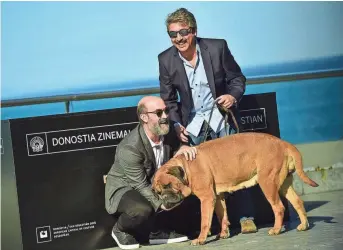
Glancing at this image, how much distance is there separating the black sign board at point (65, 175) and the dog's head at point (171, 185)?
68cm

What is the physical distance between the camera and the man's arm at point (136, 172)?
8.17 m

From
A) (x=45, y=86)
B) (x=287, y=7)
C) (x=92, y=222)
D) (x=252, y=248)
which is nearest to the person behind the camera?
(x=252, y=248)

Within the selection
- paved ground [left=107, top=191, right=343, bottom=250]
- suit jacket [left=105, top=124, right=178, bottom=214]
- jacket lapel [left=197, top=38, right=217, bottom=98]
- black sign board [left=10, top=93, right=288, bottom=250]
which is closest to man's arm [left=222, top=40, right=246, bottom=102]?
jacket lapel [left=197, top=38, right=217, bottom=98]

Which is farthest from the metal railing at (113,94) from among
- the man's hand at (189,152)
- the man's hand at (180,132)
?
the man's hand at (189,152)

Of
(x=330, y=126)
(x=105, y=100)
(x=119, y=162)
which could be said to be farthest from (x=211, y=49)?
(x=330, y=126)

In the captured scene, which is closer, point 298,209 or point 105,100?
point 298,209

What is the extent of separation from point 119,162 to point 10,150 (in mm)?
824

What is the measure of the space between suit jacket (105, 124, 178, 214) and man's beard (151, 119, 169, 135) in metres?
0.11

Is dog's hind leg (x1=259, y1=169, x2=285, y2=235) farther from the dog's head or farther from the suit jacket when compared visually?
the suit jacket

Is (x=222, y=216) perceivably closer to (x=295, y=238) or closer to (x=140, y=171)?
A: (x=295, y=238)

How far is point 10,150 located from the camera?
8414 millimetres

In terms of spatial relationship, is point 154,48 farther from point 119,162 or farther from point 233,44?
point 119,162

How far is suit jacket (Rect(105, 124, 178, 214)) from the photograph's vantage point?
8.19m

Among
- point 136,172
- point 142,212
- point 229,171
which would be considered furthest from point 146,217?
point 229,171
